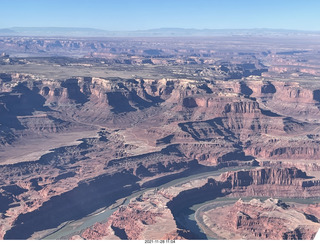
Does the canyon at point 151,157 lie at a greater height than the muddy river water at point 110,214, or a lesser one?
greater

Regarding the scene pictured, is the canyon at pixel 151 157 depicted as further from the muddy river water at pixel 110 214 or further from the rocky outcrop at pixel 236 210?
the muddy river water at pixel 110 214

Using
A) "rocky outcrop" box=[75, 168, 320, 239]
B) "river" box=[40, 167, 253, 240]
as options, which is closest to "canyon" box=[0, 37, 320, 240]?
"rocky outcrop" box=[75, 168, 320, 239]

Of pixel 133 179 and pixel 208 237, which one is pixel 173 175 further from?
pixel 208 237

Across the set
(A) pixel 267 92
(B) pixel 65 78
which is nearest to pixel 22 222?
(B) pixel 65 78

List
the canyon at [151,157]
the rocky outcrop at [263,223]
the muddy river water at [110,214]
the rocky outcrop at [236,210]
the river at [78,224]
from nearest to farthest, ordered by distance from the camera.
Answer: the rocky outcrop at [263,223], the rocky outcrop at [236,210], the canyon at [151,157], the muddy river water at [110,214], the river at [78,224]

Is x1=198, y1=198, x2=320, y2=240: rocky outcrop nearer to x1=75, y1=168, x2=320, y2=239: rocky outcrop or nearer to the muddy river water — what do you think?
x1=75, y1=168, x2=320, y2=239: rocky outcrop

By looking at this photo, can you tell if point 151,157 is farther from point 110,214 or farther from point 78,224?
point 78,224

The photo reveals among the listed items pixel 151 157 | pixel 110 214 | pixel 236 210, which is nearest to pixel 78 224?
pixel 110 214

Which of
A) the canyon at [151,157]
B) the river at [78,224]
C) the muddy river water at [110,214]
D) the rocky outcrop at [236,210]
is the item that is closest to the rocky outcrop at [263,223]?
the rocky outcrop at [236,210]

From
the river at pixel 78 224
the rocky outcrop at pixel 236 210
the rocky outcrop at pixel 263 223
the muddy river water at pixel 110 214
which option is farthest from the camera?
the river at pixel 78 224
